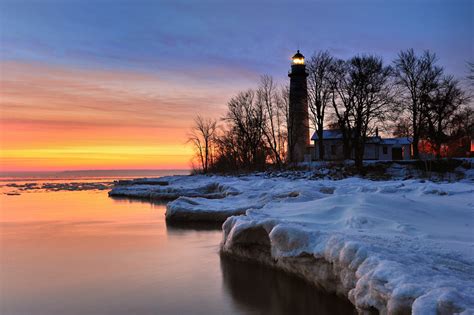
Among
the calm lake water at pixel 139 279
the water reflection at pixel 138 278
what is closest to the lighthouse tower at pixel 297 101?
the water reflection at pixel 138 278

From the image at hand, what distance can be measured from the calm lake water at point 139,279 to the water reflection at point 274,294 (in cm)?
1

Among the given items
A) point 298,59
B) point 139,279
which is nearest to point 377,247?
point 139,279

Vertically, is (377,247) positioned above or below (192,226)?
above

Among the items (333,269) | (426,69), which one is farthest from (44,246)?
(426,69)

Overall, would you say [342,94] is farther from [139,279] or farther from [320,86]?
[139,279]

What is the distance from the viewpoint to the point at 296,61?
4469 cm

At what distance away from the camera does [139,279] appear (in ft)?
26.3

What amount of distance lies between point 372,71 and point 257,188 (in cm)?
1756

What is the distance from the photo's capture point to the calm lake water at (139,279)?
6461mm

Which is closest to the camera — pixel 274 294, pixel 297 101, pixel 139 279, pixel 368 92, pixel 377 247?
pixel 377 247

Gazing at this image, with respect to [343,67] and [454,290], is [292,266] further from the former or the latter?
[343,67]

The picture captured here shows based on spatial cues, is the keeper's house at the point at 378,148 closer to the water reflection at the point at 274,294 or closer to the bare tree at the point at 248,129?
the bare tree at the point at 248,129

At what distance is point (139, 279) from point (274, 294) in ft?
8.41

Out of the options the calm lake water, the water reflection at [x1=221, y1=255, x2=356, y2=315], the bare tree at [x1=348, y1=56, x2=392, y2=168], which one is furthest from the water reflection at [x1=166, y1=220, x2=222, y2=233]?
the bare tree at [x1=348, y1=56, x2=392, y2=168]
